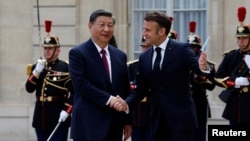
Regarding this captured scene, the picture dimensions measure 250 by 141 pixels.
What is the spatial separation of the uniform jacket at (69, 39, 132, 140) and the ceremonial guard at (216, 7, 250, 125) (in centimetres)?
230

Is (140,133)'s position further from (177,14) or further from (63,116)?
(177,14)

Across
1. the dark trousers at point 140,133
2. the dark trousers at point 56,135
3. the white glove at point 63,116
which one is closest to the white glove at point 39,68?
the white glove at point 63,116

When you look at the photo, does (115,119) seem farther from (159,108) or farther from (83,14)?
(83,14)

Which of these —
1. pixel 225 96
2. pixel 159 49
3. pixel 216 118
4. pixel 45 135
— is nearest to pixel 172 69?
pixel 159 49

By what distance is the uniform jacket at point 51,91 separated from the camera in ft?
35.6

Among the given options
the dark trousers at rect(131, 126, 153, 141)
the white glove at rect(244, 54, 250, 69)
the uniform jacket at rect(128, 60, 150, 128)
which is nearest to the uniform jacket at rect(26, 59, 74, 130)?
the uniform jacket at rect(128, 60, 150, 128)

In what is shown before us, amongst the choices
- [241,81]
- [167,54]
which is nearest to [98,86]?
[167,54]

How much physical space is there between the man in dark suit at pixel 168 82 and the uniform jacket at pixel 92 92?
235 mm

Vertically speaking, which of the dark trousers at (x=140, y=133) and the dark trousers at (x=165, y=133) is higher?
the dark trousers at (x=165, y=133)

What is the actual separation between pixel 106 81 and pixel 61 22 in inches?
244

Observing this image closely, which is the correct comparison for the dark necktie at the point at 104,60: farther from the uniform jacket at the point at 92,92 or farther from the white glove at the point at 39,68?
the white glove at the point at 39,68

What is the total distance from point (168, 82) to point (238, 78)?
226 cm

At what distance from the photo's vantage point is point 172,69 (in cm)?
788

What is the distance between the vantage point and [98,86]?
794 cm
